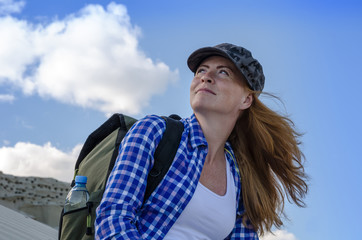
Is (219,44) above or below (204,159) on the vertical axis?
above

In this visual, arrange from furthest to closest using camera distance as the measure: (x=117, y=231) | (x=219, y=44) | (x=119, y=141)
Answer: (x=219, y=44), (x=119, y=141), (x=117, y=231)

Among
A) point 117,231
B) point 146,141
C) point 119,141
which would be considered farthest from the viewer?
point 119,141

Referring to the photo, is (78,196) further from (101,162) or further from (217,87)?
(217,87)

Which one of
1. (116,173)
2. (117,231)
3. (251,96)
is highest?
(251,96)

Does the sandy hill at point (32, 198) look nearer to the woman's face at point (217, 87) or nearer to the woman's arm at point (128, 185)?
the woman's face at point (217, 87)

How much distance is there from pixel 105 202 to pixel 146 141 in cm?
45

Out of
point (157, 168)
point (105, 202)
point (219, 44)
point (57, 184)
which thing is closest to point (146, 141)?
point (157, 168)

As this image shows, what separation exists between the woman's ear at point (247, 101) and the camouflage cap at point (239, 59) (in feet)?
0.25

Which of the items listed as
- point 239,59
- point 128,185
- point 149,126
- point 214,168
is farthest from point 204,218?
point 239,59

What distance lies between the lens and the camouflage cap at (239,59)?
318 cm

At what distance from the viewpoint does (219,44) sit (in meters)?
3.32

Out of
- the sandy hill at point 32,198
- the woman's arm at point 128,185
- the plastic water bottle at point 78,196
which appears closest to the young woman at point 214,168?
the woman's arm at point 128,185

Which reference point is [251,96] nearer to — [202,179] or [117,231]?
[202,179]

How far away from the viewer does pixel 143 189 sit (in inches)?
101
